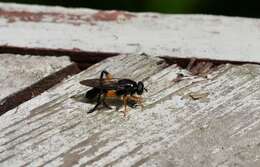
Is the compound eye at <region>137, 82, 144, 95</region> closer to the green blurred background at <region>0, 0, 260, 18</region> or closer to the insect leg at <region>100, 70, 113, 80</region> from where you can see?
the insect leg at <region>100, 70, 113, 80</region>

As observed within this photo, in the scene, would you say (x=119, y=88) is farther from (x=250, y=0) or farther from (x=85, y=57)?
(x=250, y=0)

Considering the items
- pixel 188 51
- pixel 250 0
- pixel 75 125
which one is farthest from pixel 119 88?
pixel 250 0

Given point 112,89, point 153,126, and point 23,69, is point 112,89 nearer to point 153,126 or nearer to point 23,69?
point 23,69

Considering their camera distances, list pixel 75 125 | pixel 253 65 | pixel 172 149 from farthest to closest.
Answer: pixel 253 65, pixel 75 125, pixel 172 149

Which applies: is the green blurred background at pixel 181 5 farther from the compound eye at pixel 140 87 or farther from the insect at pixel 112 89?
the compound eye at pixel 140 87

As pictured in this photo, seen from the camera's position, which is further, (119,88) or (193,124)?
(119,88)
